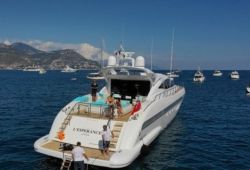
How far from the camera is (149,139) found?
18281 millimetres

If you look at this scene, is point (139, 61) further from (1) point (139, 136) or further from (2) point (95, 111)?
(1) point (139, 136)

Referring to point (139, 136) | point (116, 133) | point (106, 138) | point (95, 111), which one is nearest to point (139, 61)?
point (95, 111)

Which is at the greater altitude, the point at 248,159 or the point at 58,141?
the point at 58,141

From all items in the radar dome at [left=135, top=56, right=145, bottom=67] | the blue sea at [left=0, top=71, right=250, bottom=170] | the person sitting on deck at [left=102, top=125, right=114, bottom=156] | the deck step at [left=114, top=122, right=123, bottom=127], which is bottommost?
the blue sea at [left=0, top=71, right=250, bottom=170]

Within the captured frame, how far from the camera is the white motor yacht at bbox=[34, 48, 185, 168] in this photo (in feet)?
49.5

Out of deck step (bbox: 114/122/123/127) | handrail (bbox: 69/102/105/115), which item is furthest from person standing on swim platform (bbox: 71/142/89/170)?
handrail (bbox: 69/102/105/115)

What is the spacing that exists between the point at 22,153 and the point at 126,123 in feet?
21.2

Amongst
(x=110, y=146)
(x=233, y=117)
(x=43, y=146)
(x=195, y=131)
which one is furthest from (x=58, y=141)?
(x=233, y=117)

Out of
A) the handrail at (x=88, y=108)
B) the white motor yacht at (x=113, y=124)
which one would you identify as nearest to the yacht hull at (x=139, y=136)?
the white motor yacht at (x=113, y=124)

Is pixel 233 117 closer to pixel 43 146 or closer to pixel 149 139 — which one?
pixel 149 139

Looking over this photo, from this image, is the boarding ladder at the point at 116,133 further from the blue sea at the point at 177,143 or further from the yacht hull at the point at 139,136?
the blue sea at the point at 177,143

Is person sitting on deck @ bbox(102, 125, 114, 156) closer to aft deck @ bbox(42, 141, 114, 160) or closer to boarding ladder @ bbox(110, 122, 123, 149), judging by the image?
aft deck @ bbox(42, 141, 114, 160)

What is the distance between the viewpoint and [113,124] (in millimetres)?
16938

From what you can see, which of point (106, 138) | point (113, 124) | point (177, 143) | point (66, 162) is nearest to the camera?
point (66, 162)
